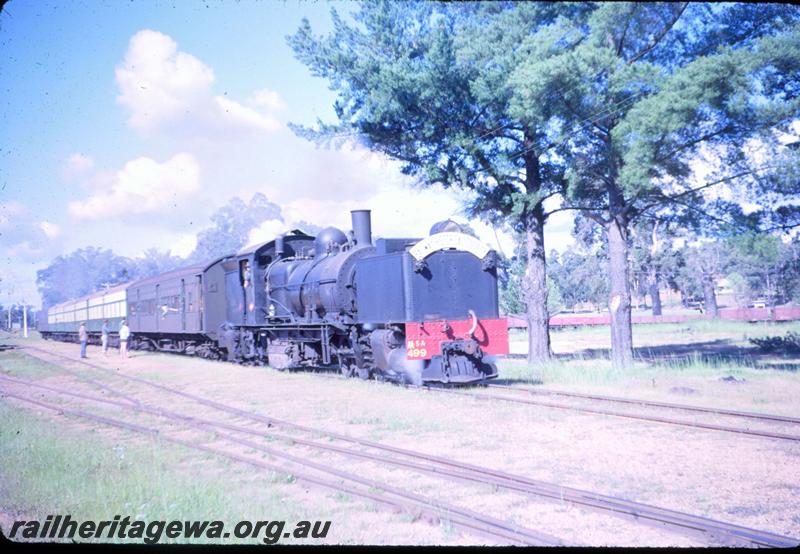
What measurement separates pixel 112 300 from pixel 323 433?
1228 inches

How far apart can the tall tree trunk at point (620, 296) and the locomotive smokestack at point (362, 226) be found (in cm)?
676

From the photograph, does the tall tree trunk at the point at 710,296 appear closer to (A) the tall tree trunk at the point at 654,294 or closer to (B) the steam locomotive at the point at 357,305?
(A) the tall tree trunk at the point at 654,294

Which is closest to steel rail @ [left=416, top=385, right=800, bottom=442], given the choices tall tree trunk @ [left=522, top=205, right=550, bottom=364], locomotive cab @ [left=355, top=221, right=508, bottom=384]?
locomotive cab @ [left=355, top=221, right=508, bottom=384]

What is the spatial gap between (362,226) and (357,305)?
2.59 meters

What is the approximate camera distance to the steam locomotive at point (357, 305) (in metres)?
12.2

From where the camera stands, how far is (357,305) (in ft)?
45.8

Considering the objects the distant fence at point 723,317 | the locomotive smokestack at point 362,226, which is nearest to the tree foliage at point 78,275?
the distant fence at point 723,317

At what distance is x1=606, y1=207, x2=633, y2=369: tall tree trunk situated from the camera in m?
16.2

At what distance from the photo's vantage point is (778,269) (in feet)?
190

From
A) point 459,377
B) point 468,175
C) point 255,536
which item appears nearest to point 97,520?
point 255,536

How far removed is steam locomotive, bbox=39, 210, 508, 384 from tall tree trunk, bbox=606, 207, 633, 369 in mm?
4973

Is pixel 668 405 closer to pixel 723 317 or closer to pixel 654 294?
pixel 723 317

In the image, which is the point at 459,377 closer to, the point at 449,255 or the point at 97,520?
the point at 449,255

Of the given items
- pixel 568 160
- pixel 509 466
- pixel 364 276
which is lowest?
pixel 509 466
